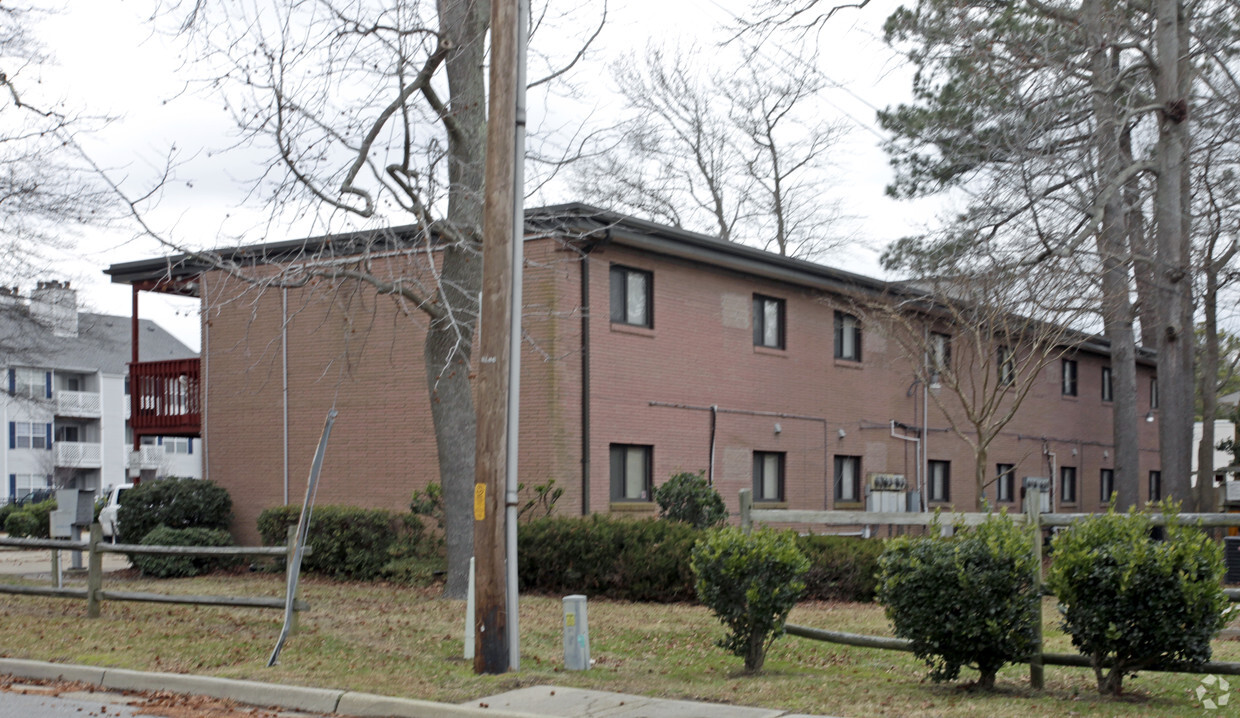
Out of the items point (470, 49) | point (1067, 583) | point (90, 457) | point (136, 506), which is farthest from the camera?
point (90, 457)

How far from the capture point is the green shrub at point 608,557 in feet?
53.6

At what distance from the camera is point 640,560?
16438 millimetres

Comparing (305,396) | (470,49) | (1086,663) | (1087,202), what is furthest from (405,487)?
(1086,663)

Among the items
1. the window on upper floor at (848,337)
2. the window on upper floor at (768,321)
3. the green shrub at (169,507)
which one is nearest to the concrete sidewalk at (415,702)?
the green shrub at (169,507)

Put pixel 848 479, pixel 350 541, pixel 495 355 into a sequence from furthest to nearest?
pixel 848 479, pixel 350 541, pixel 495 355

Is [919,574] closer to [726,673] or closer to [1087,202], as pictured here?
[726,673]

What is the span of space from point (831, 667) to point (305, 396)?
→ 14613 millimetres

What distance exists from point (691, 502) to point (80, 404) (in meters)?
52.8

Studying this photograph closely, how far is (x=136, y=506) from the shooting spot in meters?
22.2

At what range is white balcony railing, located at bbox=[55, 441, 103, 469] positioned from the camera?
6222 centimetres

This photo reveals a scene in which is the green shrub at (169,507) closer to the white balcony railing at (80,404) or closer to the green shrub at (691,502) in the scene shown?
the green shrub at (691,502)

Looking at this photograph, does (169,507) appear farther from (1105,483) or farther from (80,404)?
(80,404)

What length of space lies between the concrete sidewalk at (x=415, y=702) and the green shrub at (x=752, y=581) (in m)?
1.28

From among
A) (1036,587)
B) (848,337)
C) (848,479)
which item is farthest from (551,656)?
(848,337)
